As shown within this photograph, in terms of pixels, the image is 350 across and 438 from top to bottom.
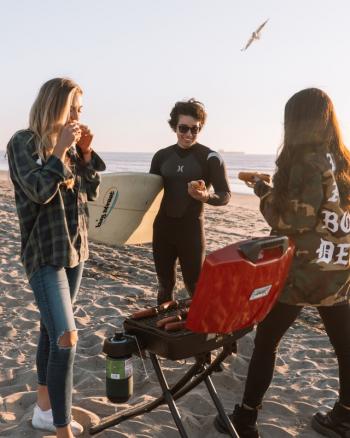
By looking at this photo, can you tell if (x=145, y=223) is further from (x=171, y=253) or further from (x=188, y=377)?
(x=188, y=377)

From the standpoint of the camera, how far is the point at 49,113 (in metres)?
2.53

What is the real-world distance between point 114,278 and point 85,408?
337 centimetres

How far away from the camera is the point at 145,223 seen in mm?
4500

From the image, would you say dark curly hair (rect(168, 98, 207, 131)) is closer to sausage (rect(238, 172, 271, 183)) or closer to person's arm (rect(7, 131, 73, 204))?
sausage (rect(238, 172, 271, 183))

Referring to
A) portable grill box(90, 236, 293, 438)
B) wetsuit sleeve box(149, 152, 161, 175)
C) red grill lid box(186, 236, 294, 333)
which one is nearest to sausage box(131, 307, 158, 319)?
portable grill box(90, 236, 293, 438)

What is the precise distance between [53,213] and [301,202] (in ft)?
4.13

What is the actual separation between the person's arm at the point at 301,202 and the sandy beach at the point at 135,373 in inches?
51.4

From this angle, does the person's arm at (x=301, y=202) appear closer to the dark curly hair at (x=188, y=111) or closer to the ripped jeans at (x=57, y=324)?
the ripped jeans at (x=57, y=324)

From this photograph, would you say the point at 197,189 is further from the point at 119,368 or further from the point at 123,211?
the point at 119,368

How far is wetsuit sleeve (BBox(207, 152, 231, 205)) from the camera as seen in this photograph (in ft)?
12.7

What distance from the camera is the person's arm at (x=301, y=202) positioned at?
8.83 ft

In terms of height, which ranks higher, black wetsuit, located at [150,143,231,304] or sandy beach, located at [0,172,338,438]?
black wetsuit, located at [150,143,231,304]

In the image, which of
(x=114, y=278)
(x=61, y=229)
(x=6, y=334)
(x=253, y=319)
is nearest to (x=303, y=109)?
(x=253, y=319)

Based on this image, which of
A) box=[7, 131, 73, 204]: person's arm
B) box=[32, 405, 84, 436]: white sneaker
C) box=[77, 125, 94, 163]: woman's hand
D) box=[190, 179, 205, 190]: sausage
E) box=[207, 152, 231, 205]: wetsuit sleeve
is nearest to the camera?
box=[7, 131, 73, 204]: person's arm
